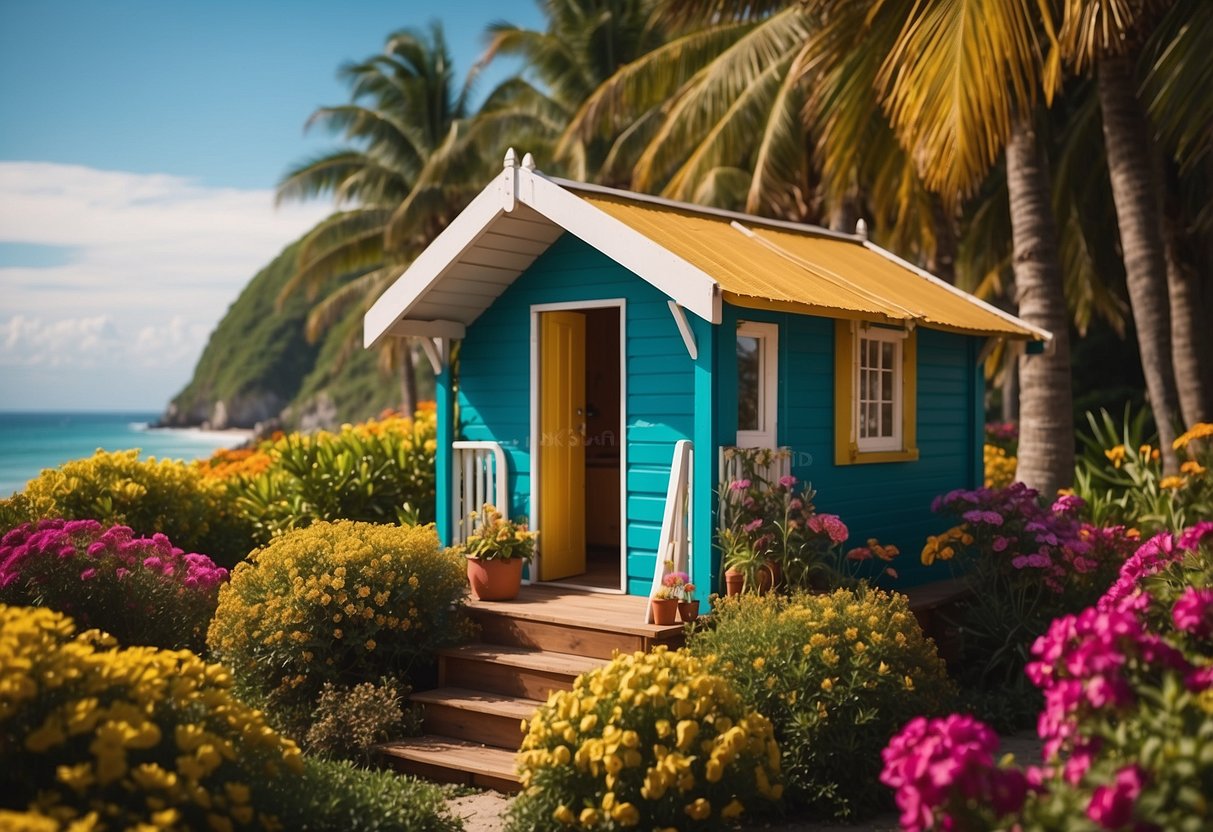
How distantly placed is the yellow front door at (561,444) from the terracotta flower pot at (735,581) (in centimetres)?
197

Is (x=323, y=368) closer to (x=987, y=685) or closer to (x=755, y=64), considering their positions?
(x=755, y=64)

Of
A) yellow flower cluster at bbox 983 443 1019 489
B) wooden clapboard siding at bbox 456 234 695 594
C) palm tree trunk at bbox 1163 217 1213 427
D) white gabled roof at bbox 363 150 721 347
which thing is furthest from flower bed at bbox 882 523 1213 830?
yellow flower cluster at bbox 983 443 1019 489

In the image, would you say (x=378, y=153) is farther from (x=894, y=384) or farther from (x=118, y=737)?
(x=118, y=737)

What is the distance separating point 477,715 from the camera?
7055 mm

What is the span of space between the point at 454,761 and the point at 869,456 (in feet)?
14.5

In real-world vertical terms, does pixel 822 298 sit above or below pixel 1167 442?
above

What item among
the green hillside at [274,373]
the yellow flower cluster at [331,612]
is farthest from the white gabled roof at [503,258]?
the green hillside at [274,373]

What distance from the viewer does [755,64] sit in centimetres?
1644

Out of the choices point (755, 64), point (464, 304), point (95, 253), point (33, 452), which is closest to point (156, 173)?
point (95, 253)

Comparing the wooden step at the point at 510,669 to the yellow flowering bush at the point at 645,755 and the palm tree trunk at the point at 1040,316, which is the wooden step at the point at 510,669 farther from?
the palm tree trunk at the point at 1040,316

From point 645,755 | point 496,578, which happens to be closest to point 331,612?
point 496,578

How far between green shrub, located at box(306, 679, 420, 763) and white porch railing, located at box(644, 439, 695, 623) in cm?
165

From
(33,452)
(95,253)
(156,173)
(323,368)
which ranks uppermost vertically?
(156,173)

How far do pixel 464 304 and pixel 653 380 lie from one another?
5.79 feet
